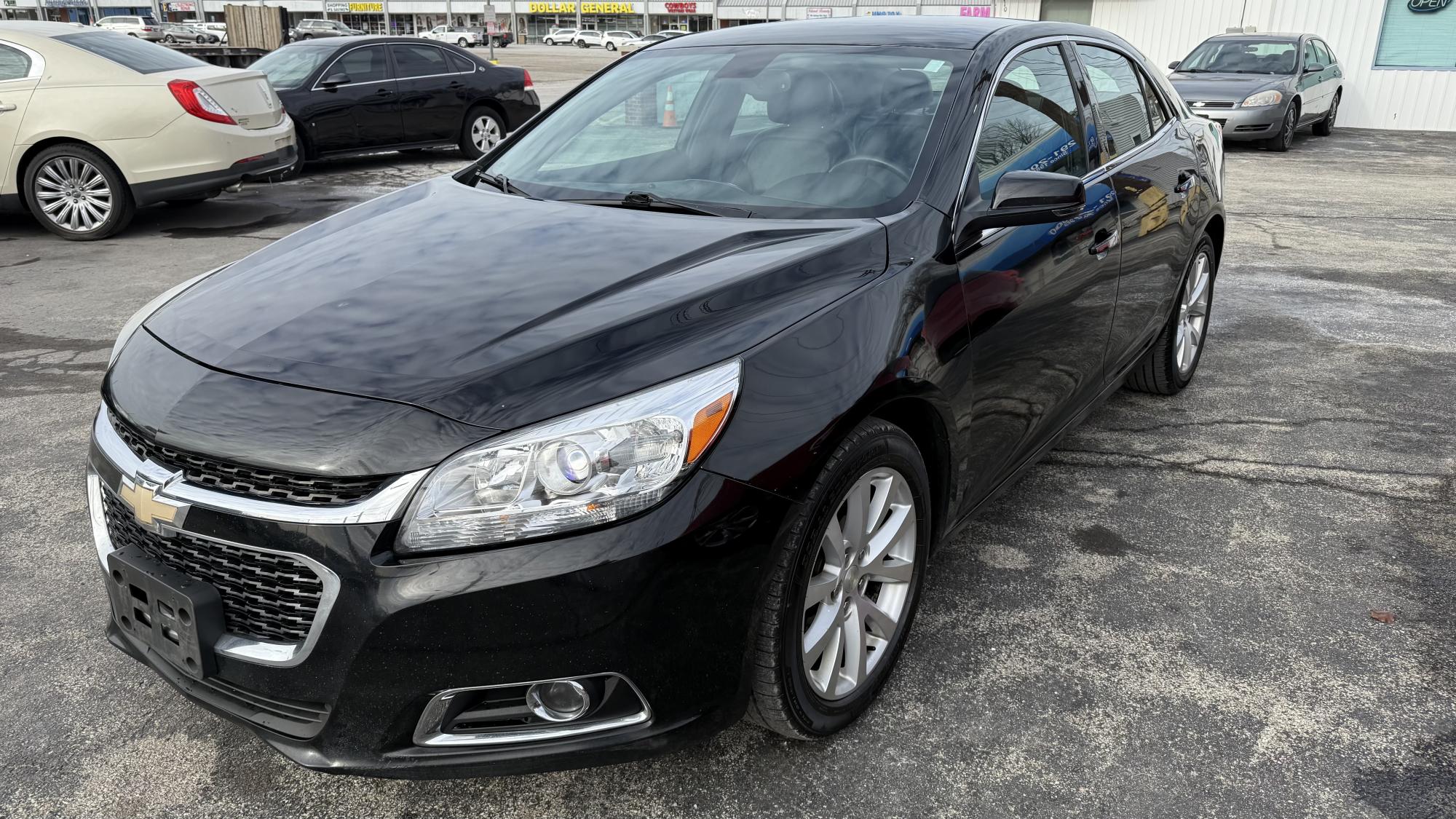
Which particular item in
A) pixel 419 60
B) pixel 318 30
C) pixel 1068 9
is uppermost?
pixel 1068 9

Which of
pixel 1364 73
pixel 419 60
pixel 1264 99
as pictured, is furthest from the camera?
pixel 1364 73

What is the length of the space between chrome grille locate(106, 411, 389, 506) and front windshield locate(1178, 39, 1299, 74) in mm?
16417

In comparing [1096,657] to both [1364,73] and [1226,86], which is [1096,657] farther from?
[1364,73]

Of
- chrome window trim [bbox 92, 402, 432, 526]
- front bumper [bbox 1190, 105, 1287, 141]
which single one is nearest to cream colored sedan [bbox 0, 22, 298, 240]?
chrome window trim [bbox 92, 402, 432, 526]

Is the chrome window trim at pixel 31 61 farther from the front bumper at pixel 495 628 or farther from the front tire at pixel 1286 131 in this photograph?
the front tire at pixel 1286 131

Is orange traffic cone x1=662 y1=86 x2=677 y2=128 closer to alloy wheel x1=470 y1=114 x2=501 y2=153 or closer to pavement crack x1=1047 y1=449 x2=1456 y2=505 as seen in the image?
pavement crack x1=1047 y1=449 x2=1456 y2=505

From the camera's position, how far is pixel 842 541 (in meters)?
2.29

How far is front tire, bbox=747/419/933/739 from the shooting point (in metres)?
2.09

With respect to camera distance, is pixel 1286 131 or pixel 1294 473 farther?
pixel 1286 131

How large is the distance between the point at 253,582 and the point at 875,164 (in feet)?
6.10

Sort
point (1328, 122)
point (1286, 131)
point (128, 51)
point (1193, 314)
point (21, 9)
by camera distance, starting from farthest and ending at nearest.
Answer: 1. point (21, 9)
2. point (1328, 122)
3. point (1286, 131)
4. point (128, 51)
5. point (1193, 314)

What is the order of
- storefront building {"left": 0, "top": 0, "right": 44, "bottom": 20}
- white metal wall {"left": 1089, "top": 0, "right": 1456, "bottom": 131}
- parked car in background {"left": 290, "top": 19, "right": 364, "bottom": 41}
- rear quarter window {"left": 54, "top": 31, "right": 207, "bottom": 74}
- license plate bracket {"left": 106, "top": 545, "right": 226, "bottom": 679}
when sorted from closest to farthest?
1. license plate bracket {"left": 106, "top": 545, "right": 226, "bottom": 679}
2. rear quarter window {"left": 54, "top": 31, "right": 207, "bottom": 74}
3. white metal wall {"left": 1089, "top": 0, "right": 1456, "bottom": 131}
4. parked car in background {"left": 290, "top": 19, "right": 364, "bottom": 41}
5. storefront building {"left": 0, "top": 0, "right": 44, "bottom": 20}

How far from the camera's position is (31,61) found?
805 centimetres

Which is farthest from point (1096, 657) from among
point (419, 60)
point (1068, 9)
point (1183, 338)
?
point (1068, 9)
